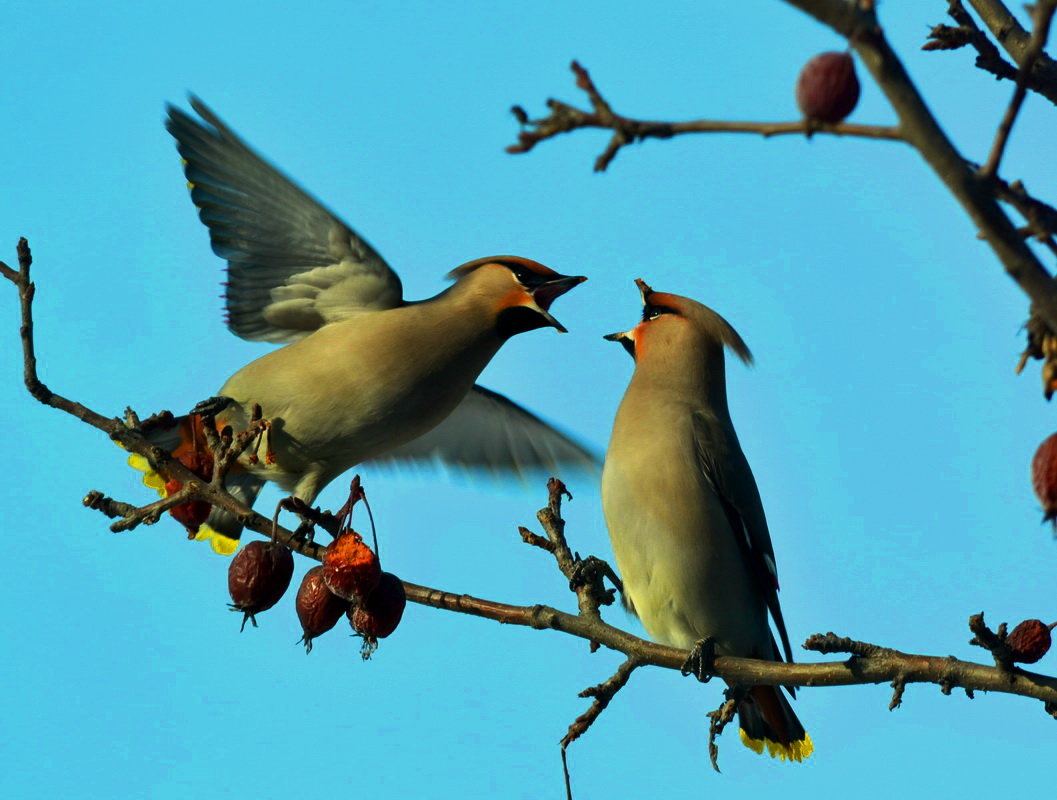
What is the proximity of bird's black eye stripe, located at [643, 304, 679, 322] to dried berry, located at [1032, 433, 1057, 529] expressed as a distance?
3009mm

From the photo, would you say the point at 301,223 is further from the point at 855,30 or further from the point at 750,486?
the point at 855,30

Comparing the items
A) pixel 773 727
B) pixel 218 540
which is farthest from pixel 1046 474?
pixel 218 540

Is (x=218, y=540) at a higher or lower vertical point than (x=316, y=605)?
higher

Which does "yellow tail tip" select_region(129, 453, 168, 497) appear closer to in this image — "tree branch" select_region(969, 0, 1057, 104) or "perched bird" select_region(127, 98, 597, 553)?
"perched bird" select_region(127, 98, 597, 553)

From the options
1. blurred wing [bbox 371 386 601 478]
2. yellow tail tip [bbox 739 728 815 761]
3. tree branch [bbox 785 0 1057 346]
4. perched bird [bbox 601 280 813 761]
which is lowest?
tree branch [bbox 785 0 1057 346]

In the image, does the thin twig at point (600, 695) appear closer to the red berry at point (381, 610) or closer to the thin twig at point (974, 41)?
the red berry at point (381, 610)

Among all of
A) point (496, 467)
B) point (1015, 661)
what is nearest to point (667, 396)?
point (496, 467)

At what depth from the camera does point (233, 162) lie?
4.44 metres

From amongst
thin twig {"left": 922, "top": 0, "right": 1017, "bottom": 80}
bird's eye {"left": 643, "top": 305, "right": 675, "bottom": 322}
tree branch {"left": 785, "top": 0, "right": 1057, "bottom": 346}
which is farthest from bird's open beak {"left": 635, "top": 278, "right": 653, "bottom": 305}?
tree branch {"left": 785, "top": 0, "right": 1057, "bottom": 346}

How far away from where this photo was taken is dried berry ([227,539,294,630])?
330cm

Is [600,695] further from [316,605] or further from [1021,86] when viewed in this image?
[1021,86]

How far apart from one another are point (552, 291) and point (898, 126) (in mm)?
3093

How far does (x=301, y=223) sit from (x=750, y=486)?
1.74 meters

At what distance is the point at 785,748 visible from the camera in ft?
14.8
